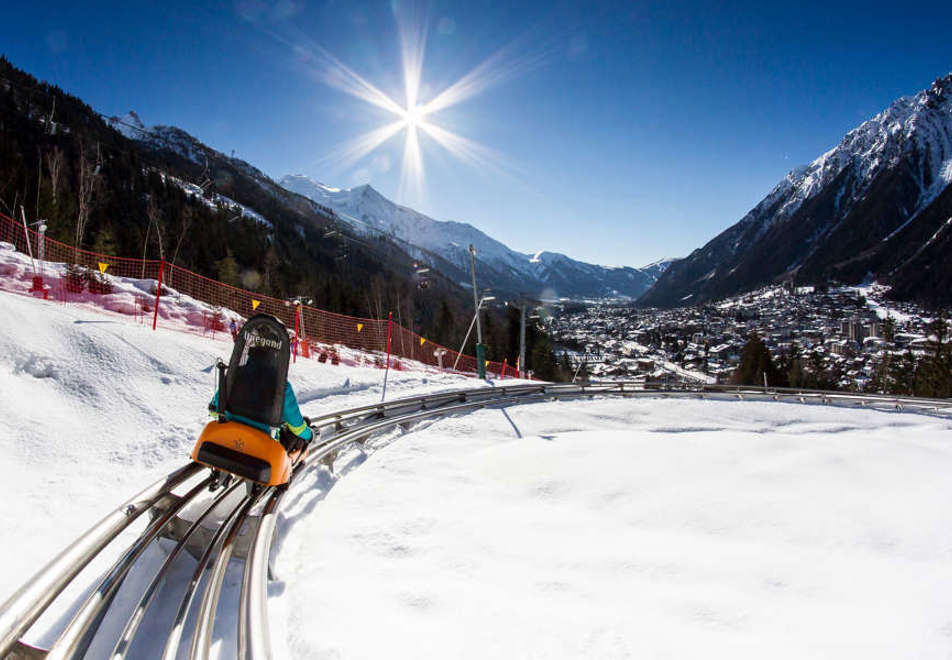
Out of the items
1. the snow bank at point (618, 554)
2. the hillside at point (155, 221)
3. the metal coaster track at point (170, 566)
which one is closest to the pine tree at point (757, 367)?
the hillside at point (155, 221)

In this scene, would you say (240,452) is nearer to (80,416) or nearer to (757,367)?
(80,416)

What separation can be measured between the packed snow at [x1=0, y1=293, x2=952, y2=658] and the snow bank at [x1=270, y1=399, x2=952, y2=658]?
0.07 feet

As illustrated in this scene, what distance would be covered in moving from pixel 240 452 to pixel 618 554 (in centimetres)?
357

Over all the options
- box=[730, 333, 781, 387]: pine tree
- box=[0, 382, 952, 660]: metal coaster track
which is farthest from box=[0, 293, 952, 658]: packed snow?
box=[730, 333, 781, 387]: pine tree

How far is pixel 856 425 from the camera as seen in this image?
11906 mm

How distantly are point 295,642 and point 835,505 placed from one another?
617cm

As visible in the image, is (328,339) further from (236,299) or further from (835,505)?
(835,505)

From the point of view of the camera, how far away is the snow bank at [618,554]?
2.86 meters

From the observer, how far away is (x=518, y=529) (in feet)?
14.4

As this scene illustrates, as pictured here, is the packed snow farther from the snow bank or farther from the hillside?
the hillside

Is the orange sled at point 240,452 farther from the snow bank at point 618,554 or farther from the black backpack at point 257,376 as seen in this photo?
the snow bank at point 618,554

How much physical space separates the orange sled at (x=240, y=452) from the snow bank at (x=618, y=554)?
2.48 ft

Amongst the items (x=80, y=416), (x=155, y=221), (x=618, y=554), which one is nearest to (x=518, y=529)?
(x=618, y=554)

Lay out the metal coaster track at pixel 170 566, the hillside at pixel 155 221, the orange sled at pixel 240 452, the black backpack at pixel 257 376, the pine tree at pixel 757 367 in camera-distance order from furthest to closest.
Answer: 1. the pine tree at pixel 757 367
2. the hillside at pixel 155 221
3. the black backpack at pixel 257 376
4. the orange sled at pixel 240 452
5. the metal coaster track at pixel 170 566
